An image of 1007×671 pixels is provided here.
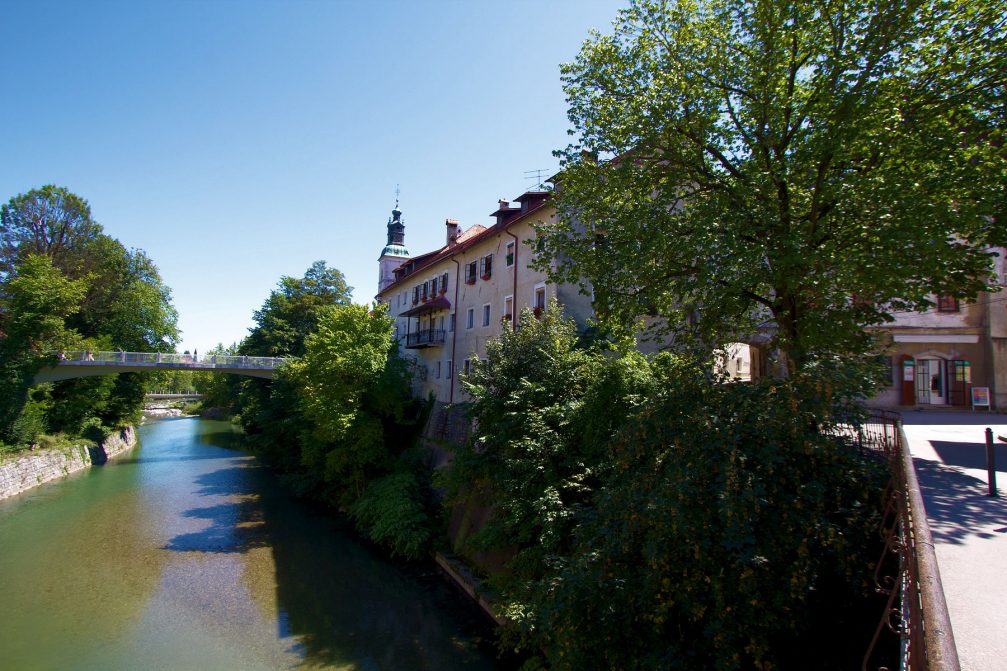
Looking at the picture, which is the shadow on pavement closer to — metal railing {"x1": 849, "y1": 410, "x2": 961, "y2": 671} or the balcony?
metal railing {"x1": 849, "y1": 410, "x2": 961, "y2": 671}

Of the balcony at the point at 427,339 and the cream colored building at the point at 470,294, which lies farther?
the balcony at the point at 427,339

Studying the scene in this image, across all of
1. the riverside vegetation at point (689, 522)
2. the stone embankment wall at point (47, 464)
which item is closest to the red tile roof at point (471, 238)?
the riverside vegetation at point (689, 522)

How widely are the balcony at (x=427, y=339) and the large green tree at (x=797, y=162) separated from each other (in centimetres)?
1830

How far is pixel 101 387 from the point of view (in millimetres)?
35625

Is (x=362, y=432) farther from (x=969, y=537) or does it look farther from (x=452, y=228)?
(x=969, y=537)

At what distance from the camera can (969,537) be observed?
5738 mm

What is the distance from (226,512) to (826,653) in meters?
23.4

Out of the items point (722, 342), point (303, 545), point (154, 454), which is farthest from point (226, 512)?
point (722, 342)

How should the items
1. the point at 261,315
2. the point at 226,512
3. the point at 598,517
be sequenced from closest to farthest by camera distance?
the point at 598,517, the point at 226,512, the point at 261,315

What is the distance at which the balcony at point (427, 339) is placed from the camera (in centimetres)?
2976

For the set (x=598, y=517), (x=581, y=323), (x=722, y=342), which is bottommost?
(x=598, y=517)

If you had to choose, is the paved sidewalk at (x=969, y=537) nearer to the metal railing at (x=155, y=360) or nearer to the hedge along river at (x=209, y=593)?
the hedge along river at (x=209, y=593)

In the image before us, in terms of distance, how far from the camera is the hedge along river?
39.1 feet

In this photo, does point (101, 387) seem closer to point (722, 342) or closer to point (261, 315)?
point (261, 315)
